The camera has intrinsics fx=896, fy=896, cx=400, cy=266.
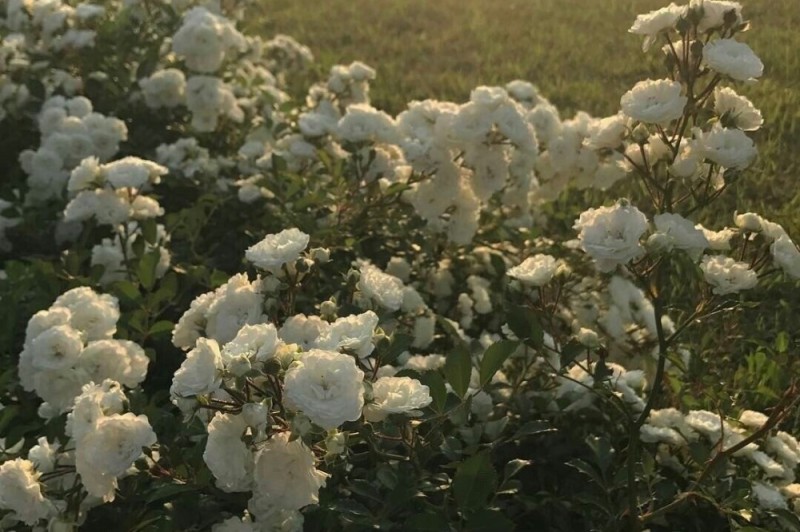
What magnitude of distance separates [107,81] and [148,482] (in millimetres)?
2215

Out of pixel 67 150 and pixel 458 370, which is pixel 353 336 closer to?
pixel 458 370

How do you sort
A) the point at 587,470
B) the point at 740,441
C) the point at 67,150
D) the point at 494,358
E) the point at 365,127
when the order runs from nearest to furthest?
the point at 494,358
the point at 587,470
the point at 740,441
the point at 365,127
the point at 67,150

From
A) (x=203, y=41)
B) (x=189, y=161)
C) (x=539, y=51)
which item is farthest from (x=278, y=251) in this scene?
(x=539, y=51)

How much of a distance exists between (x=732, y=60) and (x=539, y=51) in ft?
8.69

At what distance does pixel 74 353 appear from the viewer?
5.82 ft

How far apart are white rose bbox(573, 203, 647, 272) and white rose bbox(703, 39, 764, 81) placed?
0.31 meters

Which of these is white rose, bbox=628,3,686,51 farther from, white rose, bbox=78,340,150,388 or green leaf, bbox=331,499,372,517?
white rose, bbox=78,340,150,388

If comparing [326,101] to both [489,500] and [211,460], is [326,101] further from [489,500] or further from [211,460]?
[211,460]

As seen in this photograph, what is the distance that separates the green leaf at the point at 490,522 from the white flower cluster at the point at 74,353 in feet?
2.61

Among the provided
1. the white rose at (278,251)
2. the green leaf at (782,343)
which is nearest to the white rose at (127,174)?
A: the white rose at (278,251)

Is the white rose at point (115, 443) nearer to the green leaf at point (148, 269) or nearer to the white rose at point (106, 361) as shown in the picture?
the white rose at point (106, 361)

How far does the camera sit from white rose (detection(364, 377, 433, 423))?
1.25 meters

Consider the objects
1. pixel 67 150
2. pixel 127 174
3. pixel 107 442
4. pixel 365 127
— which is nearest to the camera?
pixel 107 442

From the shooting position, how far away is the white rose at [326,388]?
1121 mm
